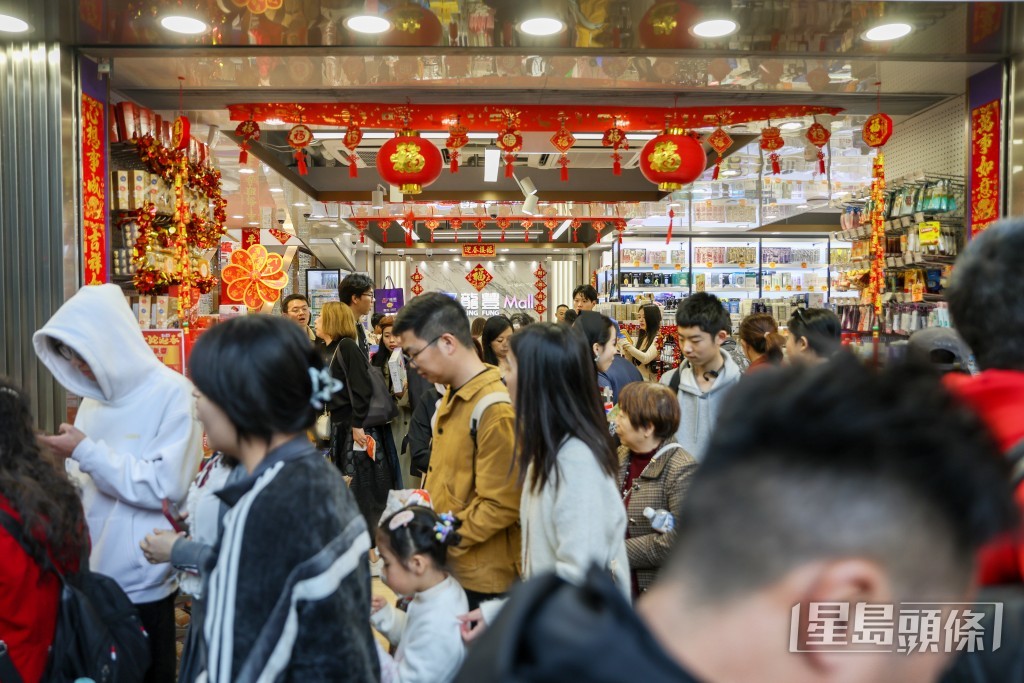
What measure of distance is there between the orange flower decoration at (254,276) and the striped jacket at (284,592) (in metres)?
5.27

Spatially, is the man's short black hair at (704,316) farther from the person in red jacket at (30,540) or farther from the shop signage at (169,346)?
the shop signage at (169,346)

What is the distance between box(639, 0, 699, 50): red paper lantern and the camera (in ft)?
13.4

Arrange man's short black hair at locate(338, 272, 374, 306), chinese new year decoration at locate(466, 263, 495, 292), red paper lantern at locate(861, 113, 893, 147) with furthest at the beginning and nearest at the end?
chinese new year decoration at locate(466, 263, 495, 292) < man's short black hair at locate(338, 272, 374, 306) < red paper lantern at locate(861, 113, 893, 147)

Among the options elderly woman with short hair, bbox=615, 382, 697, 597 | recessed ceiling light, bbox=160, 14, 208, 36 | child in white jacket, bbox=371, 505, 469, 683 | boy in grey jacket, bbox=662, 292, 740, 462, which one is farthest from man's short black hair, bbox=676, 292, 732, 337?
recessed ceiling light, bbox=160, 14, 208, 36

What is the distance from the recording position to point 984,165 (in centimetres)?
506

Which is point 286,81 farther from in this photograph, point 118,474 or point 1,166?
point 118,474

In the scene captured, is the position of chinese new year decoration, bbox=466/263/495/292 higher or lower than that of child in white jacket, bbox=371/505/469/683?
higher

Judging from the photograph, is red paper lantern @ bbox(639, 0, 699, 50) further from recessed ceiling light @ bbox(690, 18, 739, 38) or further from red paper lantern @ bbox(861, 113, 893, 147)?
red paper lantern @ bbox(861, 113, 893, 147)

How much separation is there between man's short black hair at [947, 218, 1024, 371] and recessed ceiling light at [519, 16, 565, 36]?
3504 mm

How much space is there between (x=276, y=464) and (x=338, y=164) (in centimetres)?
924

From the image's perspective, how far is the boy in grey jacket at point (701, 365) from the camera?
3.63 m

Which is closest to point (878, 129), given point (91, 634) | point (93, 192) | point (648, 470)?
point (648, 470)

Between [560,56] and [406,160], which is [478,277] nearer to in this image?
[406,160]

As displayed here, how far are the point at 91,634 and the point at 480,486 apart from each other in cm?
103
